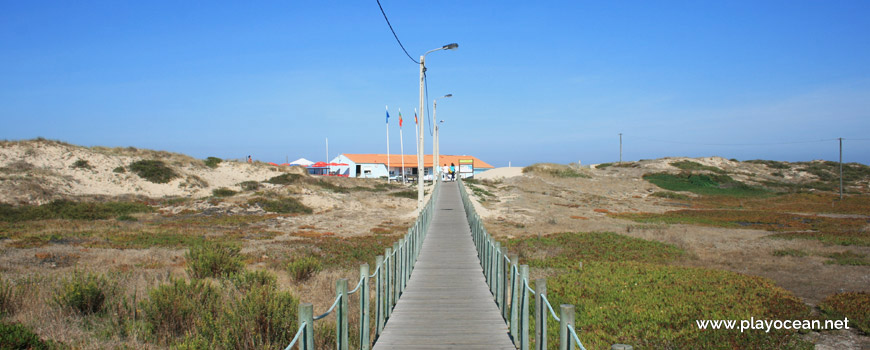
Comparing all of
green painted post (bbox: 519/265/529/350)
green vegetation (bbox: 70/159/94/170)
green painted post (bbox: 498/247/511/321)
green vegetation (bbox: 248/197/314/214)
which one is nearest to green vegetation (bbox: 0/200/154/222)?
green vegetation (bbox: 248/197/314/214)

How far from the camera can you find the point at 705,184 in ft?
246

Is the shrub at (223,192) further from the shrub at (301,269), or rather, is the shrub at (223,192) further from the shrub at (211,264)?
the shrub at (301,269)

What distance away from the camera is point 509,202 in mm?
43781

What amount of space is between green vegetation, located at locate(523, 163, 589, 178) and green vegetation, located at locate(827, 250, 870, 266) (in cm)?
5710

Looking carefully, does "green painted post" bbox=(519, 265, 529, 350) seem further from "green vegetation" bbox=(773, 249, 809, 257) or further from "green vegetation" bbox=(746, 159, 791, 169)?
"green vegetation" bbox=(746, 159, 791, 169)

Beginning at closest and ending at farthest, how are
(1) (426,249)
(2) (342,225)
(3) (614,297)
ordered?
(3) (614,297)
(1) (426,249)
(2) (342,225)

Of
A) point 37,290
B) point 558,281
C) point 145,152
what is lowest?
point 558,281

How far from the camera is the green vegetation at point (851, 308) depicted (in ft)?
34.9

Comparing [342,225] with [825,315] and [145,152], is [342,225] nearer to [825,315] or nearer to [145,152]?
[825,315]

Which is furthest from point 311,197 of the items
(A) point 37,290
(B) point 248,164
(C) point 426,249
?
(A) point 37,290

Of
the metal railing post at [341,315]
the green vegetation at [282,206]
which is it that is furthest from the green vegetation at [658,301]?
the green vegetation at [282,206]

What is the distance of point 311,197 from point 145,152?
87.4ft

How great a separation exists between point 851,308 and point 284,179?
53.5 m

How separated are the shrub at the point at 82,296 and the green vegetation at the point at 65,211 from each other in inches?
1039
